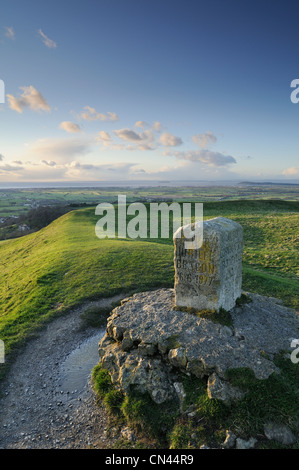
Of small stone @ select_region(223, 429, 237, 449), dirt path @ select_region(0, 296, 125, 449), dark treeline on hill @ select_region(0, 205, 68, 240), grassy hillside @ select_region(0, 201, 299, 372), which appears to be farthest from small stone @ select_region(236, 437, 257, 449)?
dark treeline on hill @ select_region(0, 205, 68, 240)

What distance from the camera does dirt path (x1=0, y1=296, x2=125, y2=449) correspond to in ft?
28.5

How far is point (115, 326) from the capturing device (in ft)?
38.1

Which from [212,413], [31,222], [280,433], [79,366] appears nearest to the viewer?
[280,433]

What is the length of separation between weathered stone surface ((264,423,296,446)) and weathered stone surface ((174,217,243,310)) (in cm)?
441

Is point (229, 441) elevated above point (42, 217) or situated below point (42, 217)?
below

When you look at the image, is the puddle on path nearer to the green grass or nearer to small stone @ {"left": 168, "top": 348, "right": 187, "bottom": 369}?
the green grass

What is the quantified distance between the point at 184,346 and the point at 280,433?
3629mm

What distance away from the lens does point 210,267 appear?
10938mm

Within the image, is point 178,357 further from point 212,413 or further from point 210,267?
point 210,267

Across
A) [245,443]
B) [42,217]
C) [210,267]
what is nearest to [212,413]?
[245,443]

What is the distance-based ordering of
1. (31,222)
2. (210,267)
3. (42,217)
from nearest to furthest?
(210,267), (31,222), (42,217)

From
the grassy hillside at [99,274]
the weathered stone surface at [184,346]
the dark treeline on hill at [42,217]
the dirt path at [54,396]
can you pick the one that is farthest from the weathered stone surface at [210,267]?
the dark treeline on hill at [42,217]

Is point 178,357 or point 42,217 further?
point 42,217

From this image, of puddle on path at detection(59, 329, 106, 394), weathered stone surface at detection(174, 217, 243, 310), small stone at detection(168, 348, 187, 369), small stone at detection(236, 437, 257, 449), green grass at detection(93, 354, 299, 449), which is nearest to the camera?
small stone at detection(236, 437, 257, 449)
